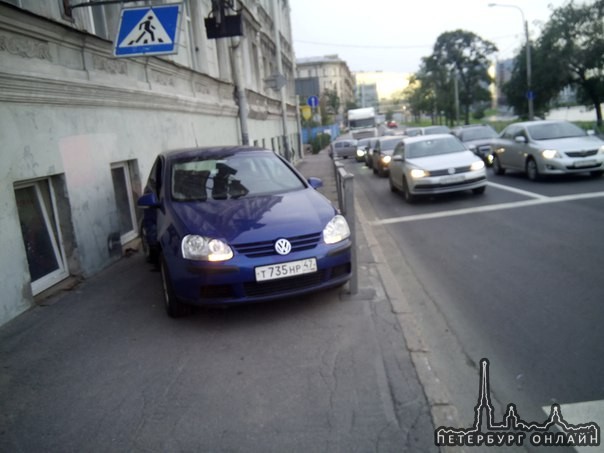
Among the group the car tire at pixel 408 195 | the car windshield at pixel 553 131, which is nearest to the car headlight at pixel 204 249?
the car tire at pixel 408 195

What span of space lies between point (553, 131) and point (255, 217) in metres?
11.5

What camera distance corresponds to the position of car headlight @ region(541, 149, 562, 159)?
498 inches

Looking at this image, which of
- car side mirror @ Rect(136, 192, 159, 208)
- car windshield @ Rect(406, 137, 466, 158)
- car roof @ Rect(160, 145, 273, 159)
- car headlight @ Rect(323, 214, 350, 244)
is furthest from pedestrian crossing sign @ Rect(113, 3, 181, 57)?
car windshield @ Rect(406, 137, 466, 158)

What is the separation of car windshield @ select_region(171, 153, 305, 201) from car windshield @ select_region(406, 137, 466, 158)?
23.6ft

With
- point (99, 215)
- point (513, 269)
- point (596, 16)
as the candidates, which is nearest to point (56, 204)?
point (99, 215)

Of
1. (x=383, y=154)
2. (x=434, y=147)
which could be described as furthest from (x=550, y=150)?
(x=383, y=154)

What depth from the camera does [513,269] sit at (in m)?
6.11

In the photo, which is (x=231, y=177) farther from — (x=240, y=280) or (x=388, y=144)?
(x=388, y=144)

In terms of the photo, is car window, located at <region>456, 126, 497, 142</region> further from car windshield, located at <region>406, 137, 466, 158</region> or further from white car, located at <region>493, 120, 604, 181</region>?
car windshield, located at <region>406, 137, 466, 158</region>

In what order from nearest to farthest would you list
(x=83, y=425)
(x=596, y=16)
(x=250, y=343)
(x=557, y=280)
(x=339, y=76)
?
(x=83, y=425) → (x=250, y=343) → (x=557, y=280) → (x=596, y=16) → (x=339, y=76)

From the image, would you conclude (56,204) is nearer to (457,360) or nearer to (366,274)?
(366,274)

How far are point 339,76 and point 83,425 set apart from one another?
126368 mm

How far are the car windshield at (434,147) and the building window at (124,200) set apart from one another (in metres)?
6.96

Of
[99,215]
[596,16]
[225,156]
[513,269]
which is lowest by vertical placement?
[513,269]
